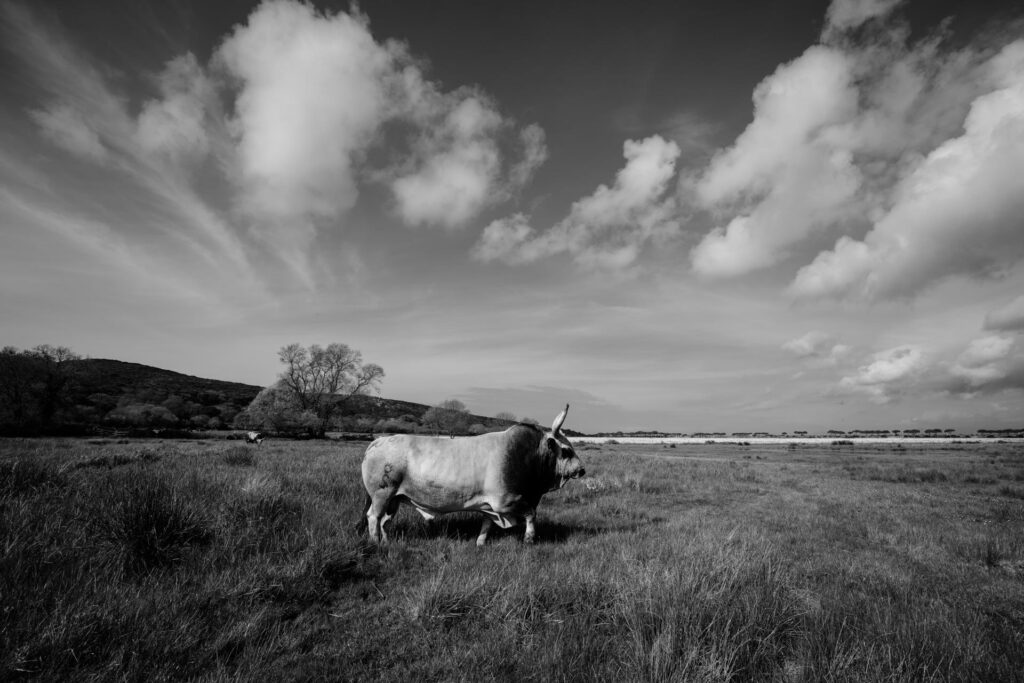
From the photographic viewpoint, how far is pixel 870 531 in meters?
10.5

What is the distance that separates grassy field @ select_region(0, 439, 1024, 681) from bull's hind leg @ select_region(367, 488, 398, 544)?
44 cm

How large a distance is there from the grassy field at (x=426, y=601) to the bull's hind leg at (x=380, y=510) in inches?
17.5

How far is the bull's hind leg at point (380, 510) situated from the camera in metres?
7.44

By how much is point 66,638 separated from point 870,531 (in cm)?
1452

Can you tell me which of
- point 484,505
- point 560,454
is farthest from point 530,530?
point 560,454

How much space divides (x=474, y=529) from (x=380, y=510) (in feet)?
6.97

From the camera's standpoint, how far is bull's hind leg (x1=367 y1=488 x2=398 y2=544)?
7441 mm

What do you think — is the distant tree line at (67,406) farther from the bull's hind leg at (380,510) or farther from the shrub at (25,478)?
the bull's hind leg at (380,510)

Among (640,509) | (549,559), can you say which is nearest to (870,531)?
(640,509)

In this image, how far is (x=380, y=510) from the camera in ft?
24.9

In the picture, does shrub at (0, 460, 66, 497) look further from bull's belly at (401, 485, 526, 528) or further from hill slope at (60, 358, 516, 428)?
hill slope at (60, 358, 516, 428)

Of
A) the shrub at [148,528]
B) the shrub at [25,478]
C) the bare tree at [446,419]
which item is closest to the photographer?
the shrub at [148,528]

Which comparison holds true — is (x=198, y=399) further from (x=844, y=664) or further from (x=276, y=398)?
(x=844, y=664)

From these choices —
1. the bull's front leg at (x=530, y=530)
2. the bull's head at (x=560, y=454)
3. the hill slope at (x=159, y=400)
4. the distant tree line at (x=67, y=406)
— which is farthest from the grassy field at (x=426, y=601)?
the hill slope at (x=159, y=400)
